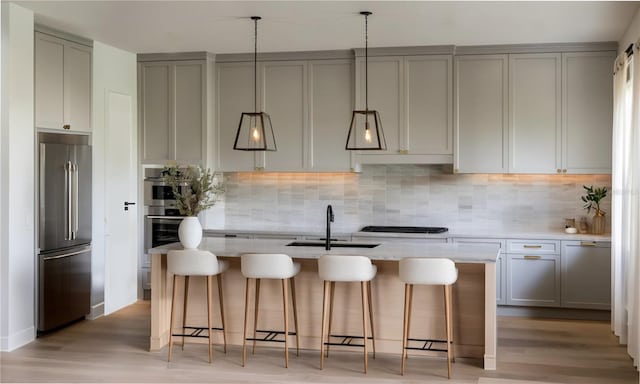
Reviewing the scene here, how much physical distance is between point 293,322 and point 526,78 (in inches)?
138

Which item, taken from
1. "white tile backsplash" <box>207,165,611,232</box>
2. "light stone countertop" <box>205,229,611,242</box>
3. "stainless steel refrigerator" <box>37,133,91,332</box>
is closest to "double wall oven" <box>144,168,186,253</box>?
"white tile backsplash" <box>207,165,611,232</box>

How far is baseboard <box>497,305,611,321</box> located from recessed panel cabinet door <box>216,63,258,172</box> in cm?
309

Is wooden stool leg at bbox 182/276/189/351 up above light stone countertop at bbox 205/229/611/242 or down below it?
below

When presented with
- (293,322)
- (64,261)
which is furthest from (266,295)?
(64,261)

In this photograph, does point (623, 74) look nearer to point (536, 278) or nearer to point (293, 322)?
point (536, 278)

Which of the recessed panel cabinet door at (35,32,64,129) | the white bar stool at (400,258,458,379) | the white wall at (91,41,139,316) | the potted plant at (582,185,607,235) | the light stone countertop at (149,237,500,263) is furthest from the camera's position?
the potted plant at (582,185,607,235)

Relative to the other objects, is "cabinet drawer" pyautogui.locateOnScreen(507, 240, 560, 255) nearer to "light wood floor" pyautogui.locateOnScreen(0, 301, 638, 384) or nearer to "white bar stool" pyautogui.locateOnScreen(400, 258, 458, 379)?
"light wood floor" pyautogui.locateOnScreen(0, 301, 638, 384)

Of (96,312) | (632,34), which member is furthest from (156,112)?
(632,34)

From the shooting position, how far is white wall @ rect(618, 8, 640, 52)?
5.50 metres

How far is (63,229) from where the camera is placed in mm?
6203

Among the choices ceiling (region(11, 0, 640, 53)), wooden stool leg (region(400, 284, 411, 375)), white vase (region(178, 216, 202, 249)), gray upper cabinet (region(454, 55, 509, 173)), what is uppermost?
ceiling (region(11, 0, 640, 53))

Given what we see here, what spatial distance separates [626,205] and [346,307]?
2426mm

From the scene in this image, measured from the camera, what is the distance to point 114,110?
7.23m

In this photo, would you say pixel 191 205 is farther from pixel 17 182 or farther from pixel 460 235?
pixel 460 235
